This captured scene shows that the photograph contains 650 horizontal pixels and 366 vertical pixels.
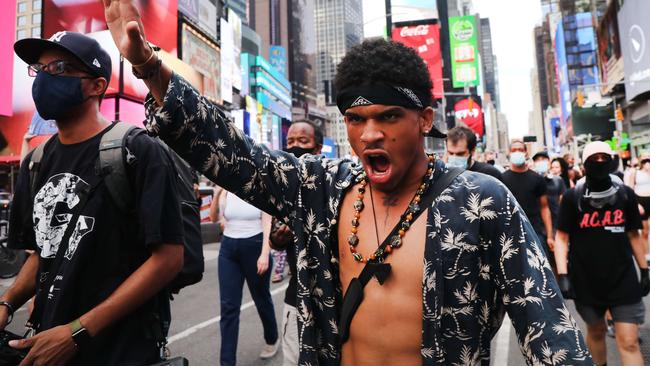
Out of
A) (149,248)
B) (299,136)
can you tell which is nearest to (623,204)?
(299,136)

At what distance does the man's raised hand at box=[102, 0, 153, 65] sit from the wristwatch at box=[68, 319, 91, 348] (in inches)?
38.0

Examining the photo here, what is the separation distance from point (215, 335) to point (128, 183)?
13.4ft

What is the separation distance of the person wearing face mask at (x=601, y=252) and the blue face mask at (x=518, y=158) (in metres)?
2.05

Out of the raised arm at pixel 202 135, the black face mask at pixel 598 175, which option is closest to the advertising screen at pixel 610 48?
the black face mask at pixel 598 175

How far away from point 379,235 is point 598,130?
6422 cm

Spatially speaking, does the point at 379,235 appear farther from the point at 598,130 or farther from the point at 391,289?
the point at 598,130

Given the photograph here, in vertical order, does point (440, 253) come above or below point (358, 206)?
below

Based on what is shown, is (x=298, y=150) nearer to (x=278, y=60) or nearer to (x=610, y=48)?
(x=610, y=48)

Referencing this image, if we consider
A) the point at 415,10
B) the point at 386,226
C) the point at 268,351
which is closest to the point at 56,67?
the point at 386,226

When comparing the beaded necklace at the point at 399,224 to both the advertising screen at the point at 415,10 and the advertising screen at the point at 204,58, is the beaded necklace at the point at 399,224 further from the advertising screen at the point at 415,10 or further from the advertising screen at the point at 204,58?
the advertising screen at the point at 415,10

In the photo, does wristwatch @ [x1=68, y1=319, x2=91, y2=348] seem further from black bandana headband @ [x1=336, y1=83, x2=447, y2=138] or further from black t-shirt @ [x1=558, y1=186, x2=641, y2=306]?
black t-shirt @ [x1=558, y1=186, x2=641, y2=306]

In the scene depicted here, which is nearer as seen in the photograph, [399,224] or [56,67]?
[399,224]

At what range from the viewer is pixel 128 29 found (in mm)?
1351

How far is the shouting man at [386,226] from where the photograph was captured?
1406 mm
